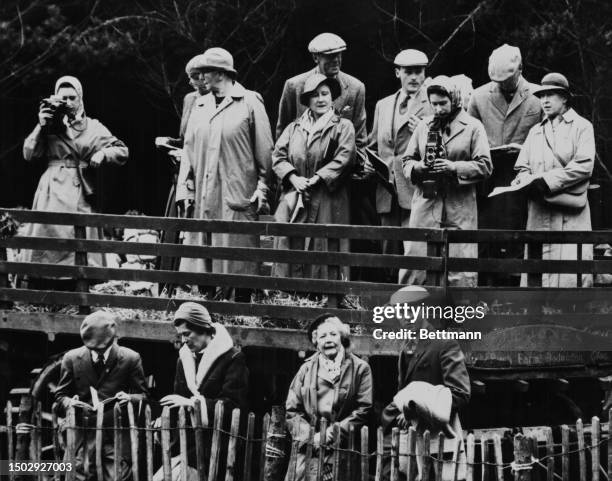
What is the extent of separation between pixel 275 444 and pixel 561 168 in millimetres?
3478

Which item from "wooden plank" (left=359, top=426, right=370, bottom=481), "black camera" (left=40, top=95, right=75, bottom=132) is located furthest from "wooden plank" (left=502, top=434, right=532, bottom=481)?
"black camera" (left=40, top=95, right=75, bottom=132)

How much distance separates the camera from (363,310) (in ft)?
43.3

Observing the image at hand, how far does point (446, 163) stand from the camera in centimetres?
1330

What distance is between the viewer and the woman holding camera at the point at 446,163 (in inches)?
526

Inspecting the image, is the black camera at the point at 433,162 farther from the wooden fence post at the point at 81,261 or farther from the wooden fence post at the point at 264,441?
the wooden fence post at the point at 81,261

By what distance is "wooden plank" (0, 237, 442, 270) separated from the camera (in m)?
13.0

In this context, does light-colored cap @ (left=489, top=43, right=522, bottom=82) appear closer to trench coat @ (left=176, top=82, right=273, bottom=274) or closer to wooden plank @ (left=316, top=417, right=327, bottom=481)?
trench coat @ (left=176, top=82, right=273, bottom=274)

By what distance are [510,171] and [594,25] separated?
5556 mm

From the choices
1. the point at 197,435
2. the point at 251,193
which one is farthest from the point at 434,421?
the point at 251,193

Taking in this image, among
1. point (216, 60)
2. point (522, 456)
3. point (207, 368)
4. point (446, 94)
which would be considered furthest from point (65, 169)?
point (522, 456)

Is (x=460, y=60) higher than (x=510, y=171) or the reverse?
higher

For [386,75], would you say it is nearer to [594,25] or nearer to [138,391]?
[594,25]

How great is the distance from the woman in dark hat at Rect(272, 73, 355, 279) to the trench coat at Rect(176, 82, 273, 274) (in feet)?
1.32

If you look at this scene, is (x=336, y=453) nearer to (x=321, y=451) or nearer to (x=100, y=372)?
(x=321, y=451)
